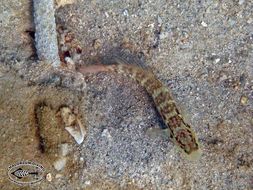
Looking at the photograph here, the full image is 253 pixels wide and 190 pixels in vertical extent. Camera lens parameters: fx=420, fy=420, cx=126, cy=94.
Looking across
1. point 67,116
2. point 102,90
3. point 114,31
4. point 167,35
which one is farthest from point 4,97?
point 167,35

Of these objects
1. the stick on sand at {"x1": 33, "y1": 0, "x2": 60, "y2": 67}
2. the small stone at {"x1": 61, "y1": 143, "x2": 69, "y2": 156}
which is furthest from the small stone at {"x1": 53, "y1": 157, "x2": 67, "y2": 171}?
the stick on sand at {"x1": 33, "y1": 0, "x2": 60, "y2": 67}

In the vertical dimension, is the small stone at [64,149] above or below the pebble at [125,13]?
below

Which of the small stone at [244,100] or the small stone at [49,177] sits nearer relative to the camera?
the small stone at [49,177]

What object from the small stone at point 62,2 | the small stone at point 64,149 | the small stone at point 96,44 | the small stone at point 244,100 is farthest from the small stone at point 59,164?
the small stone at point 244,100

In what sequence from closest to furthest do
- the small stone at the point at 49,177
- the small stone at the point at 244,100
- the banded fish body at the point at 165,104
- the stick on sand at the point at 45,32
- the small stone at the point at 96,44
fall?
the small stone at the point at 49,177 < the banded fish body at the point at 165,104 < the stick on sand at the point at 45,32 < the small stone at the point at 244,100 < the small stone at the point at 96,44

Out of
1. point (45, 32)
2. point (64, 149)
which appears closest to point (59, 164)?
point (64, 149)

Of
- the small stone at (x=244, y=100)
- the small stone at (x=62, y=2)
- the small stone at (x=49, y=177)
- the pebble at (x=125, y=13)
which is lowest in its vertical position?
the small stone at (x=49, y=177)

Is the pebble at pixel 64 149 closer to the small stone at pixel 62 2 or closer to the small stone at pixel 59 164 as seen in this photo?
the small stone at pixel 59 164

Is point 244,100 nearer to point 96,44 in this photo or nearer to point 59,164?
point 96,44

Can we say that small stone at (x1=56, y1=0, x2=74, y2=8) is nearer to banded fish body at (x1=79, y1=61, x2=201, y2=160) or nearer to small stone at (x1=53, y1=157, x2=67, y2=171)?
banded fish body at (x1=79, y1=61, x2=201, y2=160)
